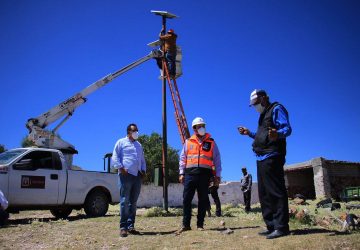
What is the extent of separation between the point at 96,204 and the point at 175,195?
16.0 m

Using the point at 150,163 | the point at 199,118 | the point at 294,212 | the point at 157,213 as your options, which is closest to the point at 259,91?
the point at 199,118

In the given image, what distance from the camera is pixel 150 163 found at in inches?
1564

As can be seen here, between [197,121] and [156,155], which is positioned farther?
[156,155]

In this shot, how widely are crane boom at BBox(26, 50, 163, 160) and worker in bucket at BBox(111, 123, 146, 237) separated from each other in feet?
25.0

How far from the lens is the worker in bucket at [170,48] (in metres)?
13.5

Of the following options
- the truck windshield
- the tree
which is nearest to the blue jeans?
the truck windshield

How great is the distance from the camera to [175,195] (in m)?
26.4

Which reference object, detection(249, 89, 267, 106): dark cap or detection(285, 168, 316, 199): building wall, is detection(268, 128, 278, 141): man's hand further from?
detection(285, 168, 316, 199): building wall

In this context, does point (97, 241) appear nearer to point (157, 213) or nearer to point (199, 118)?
point (199, 118)

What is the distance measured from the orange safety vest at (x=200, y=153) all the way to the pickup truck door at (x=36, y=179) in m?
4.96

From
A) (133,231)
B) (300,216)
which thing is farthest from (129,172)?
(300,216)

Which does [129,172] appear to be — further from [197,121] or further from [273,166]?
[273,166]

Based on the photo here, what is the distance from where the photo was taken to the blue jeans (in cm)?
626

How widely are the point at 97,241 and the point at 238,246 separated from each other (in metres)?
2.38
